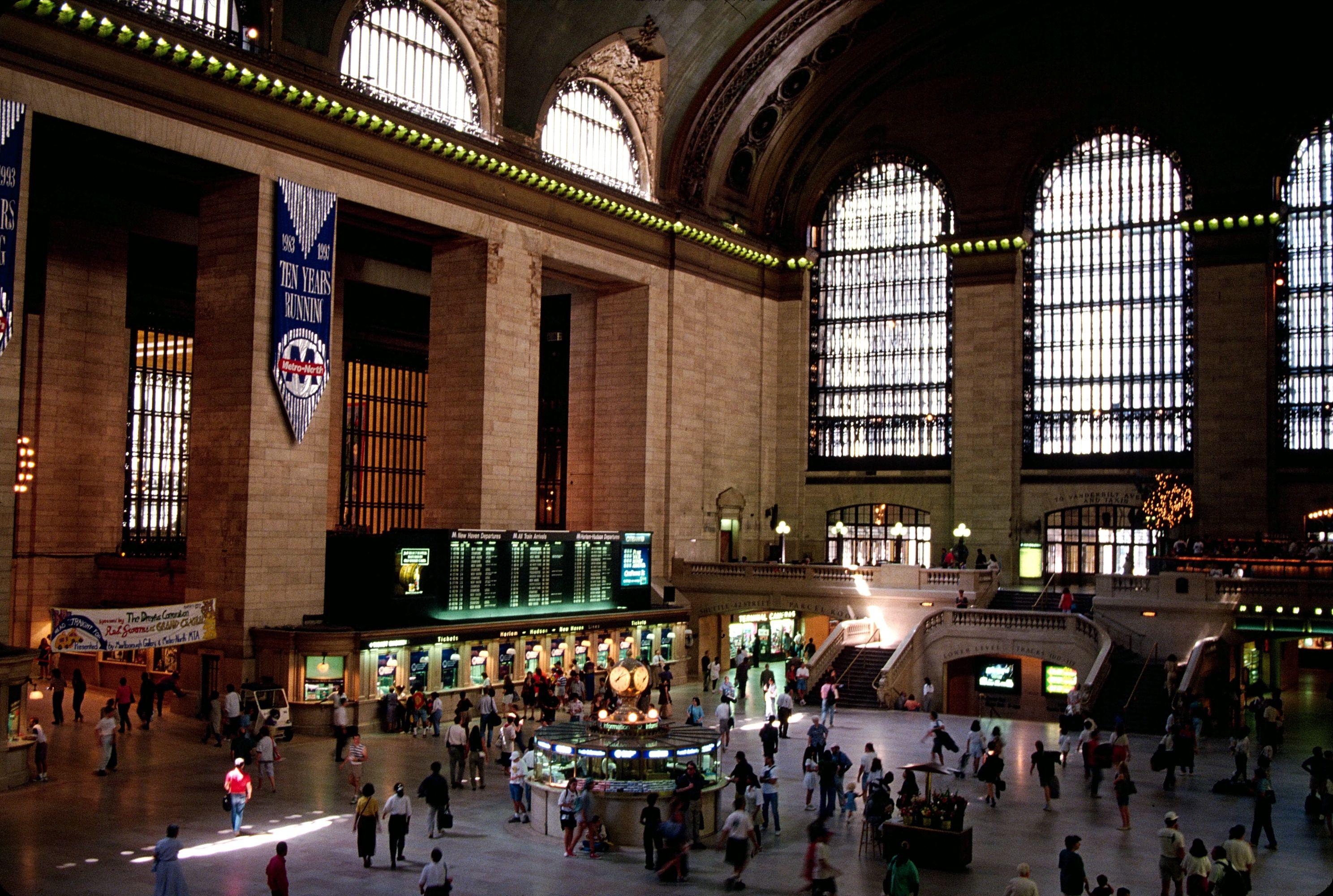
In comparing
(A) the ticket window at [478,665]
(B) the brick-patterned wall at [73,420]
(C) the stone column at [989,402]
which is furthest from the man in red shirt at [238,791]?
(C) the stone column at [989,402]

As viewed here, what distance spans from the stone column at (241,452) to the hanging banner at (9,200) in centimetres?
570

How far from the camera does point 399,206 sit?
3206 cm

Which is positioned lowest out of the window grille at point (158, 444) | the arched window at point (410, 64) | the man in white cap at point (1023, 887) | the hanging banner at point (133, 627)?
the man in white cap at point (1023, 887)

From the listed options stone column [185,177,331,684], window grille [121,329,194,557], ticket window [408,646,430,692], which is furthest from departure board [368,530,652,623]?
window grille [121,329,194,557]

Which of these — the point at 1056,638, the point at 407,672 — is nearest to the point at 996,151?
the point at 1056,638

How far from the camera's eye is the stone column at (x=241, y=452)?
27.9 meters

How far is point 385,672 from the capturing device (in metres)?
28.6

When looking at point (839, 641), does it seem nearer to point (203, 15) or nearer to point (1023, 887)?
point (203, 15)

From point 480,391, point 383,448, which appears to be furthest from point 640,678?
point 383,448

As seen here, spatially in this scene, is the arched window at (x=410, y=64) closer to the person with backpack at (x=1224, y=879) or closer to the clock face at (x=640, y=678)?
the clock face at (x=640, y=678)

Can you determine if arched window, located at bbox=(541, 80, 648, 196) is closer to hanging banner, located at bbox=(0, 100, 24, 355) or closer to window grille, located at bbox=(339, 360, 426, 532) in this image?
window grille, located at bbox=(339, 360, 426, 532)

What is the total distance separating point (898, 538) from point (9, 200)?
1259 inches

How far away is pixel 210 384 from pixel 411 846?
1449 centimetres

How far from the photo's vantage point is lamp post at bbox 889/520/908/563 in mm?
46062
